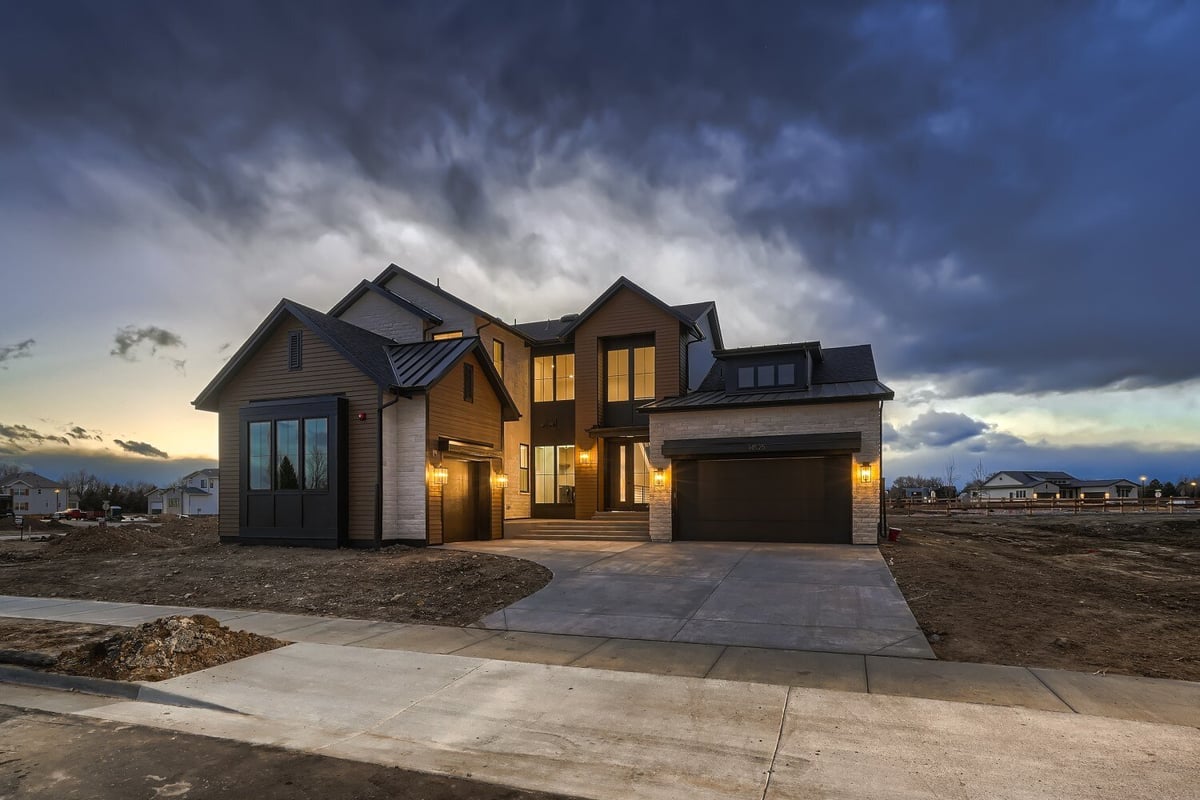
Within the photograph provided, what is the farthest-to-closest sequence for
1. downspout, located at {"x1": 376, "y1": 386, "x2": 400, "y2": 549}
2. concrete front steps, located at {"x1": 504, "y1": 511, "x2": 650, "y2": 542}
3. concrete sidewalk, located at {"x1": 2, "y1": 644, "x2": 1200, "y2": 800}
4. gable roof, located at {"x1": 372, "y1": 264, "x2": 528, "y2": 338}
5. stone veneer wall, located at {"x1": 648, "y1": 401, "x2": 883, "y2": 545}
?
gable roof, located at {"x1": 372, "y1": 264, "x2": 528, "y2": 338}, concrete front steps, located at {"x1": 504, "y1": 511, "x2": 650, "y2": 542}, stone veneer wall, located at {"x1": 648, "y1": 401, "x2": 883, "y2": 545}, downspout, located at {"x1": 376, "y1": 386, "x2": 400, "y2": 549}, concrete sidewalk, located at {"x1": 2, "y1": 644, "x2": 1200, "y2": 800}

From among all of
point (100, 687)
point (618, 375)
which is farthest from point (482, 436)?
point (100, 687)

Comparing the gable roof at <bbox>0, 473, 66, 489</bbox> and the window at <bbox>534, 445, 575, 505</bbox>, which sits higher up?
the window at <bbox>534, 445, 575, 505</bbox>

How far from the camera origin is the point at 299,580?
12.1 m

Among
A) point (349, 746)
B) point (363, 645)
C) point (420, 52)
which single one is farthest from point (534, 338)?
point (349, 746)

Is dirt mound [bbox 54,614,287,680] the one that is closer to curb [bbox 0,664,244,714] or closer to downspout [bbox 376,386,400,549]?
curb [bbox 0,664,244,714]

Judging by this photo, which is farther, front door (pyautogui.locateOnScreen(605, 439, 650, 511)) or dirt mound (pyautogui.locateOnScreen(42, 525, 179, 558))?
front door (pyautogui.locateOnScreen(605, 439, 650, 511))

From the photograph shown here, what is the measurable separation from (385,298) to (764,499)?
50.6 feet

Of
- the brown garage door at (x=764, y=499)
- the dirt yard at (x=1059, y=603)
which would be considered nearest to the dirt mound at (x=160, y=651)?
the dirt yard at (x=1059, y=603)

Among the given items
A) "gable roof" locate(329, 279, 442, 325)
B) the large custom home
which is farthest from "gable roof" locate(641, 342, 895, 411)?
"gable roof" locate(329, 279, 442, 325)

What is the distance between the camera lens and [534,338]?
2559cm

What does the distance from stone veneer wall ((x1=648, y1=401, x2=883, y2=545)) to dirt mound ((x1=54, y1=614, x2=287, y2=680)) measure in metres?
13.2

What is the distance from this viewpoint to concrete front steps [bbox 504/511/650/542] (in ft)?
64.2

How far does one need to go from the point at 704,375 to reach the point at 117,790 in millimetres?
23075

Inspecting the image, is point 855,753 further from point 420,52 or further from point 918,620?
point 420,52
